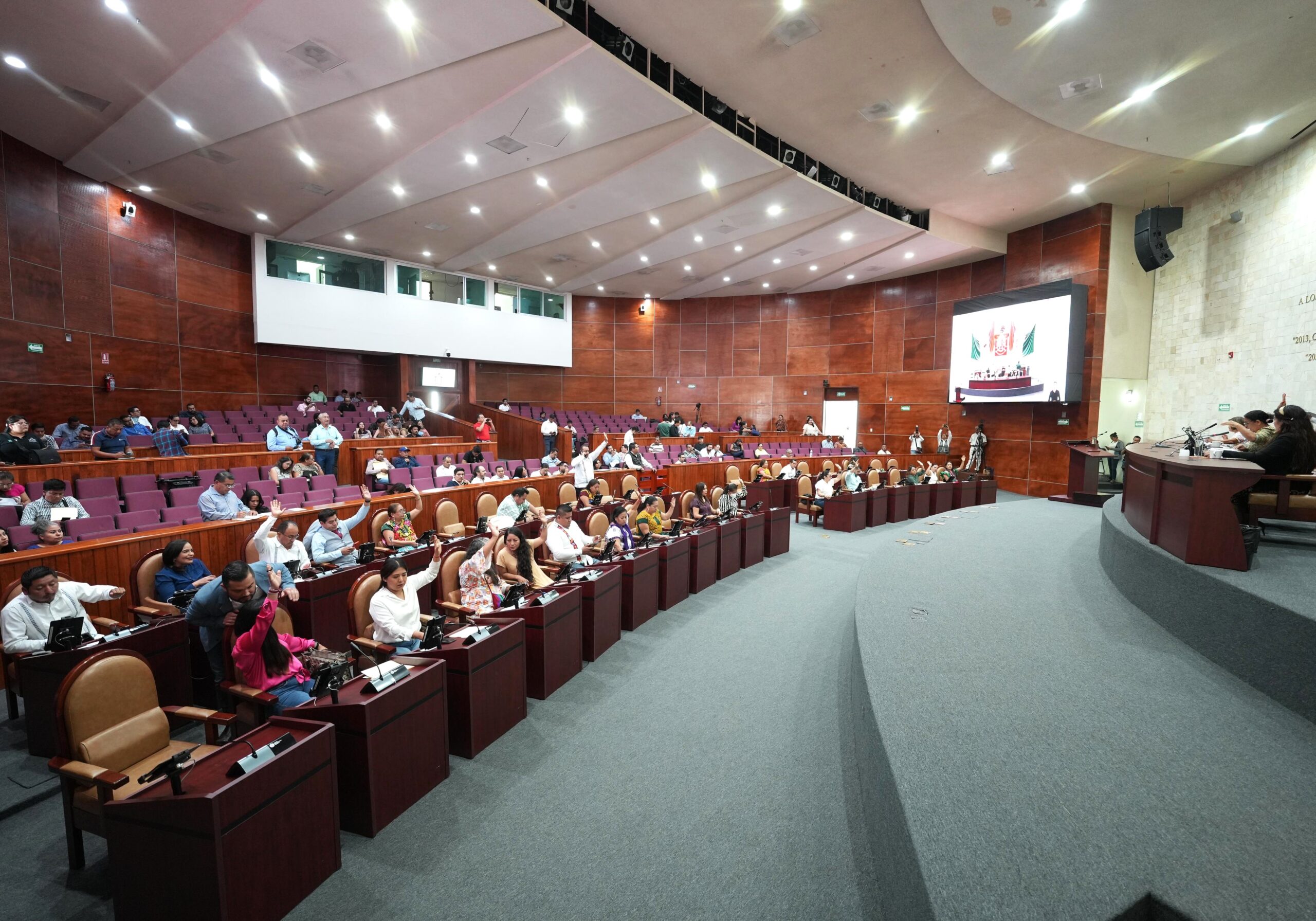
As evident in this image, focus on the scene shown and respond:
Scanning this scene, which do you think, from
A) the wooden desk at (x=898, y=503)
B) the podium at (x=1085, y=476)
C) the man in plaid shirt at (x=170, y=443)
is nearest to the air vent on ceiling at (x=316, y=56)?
the man in plaid shirt at (x=170, y=443)

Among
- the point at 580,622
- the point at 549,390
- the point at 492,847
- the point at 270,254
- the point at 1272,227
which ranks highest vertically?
the point at 270,254

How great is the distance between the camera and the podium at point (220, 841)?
1809mm

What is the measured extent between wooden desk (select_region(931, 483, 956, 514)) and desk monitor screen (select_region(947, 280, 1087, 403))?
9.89 ft

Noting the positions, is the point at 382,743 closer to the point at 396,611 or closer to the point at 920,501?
the point at 396,611

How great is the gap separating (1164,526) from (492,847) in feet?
14.6

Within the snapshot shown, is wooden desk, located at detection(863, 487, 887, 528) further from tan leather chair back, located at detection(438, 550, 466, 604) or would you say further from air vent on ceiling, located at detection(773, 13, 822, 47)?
tan leather chair back, located at detection(438, 550, 466, 604)

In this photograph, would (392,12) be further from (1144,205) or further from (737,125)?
(1144,205)

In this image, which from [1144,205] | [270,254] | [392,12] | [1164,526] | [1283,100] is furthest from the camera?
[270,254]

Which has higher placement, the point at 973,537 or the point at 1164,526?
the point at 1164,526

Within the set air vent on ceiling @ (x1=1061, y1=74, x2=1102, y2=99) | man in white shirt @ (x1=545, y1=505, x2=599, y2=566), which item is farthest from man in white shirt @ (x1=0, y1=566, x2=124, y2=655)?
air vent on ceiling @ (x1=1061, y1=74, x2=1102, y2=99)

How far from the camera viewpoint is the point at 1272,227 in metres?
8.07

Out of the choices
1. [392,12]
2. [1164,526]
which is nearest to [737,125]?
[392,12]

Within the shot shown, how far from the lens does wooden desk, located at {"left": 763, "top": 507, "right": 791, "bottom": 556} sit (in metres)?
7.56

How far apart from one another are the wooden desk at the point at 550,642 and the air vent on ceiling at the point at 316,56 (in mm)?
6559
